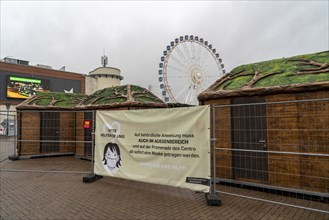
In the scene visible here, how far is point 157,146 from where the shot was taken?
5.56 metres

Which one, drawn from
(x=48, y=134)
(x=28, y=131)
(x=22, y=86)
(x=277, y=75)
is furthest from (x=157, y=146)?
(x=22, y=86)

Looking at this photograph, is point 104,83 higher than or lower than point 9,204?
higher

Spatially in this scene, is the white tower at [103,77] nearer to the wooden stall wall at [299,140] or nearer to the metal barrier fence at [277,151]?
the metal barrier fence at [277,151]

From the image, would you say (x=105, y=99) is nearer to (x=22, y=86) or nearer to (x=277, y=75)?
(x=277, y=75)

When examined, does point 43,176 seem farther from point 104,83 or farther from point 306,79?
point 104,83

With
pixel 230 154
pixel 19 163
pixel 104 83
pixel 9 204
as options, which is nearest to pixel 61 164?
pixel 19 163

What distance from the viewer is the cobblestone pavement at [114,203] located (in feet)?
14.8

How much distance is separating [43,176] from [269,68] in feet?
25.8

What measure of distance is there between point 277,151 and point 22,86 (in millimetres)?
→ 46554

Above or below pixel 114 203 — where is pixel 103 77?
above

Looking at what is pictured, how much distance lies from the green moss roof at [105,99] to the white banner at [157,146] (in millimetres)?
2774

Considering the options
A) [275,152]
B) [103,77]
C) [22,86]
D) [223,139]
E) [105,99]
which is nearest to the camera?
[275,152]

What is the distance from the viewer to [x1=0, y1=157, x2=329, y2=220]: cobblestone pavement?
14.8ft

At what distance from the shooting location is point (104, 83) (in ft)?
180
